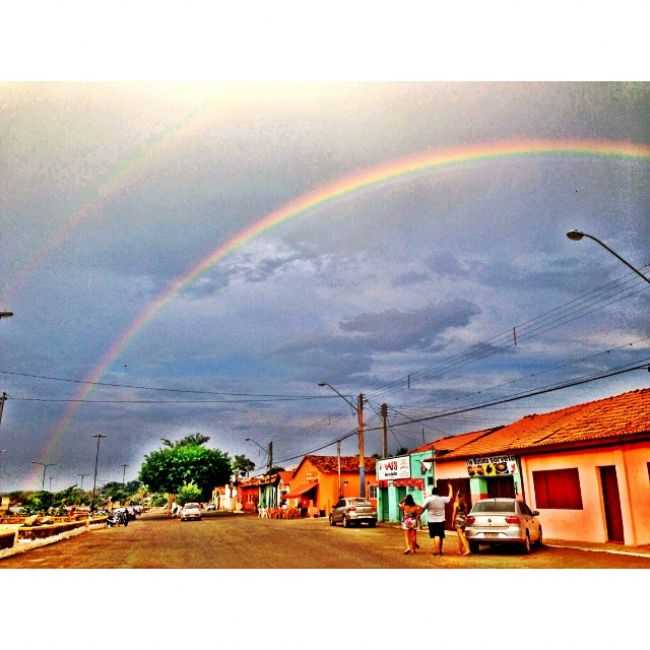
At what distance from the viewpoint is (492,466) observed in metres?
15.3

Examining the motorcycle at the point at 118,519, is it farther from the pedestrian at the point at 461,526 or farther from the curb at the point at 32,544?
the pedestrian at the point at 461,526

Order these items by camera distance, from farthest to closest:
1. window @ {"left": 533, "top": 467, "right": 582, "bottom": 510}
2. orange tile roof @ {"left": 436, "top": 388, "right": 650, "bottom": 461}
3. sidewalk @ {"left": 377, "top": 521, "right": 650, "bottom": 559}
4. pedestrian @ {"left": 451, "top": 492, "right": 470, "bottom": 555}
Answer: window @ {"left": 533, "top": 467, "right": 582, "bottom": 510}, orange tile roof @ {"left": 436, "top": 388, "right": 650, "bottom": 461}, pedestrian @ {"left": 451, "top": 492, "right": 470, "bottom": 555}, sidewalk @ {"left": 377, "top": 521, "right": 650, "bottom": 559}

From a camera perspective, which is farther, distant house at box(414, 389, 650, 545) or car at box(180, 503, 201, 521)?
car at box(180, 503, 201, 521)

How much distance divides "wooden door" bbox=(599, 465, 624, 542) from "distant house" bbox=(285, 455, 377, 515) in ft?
68.1

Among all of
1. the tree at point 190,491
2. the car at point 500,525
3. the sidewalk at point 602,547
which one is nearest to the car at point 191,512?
the tree at point 190,491

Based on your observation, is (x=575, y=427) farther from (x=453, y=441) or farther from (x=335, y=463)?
(x=335, y=463)

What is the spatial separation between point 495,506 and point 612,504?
2838mm

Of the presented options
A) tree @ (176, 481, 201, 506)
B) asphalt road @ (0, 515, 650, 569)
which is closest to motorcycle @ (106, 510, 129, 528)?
tree @ (176, 481, 201, 506)

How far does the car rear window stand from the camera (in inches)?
396

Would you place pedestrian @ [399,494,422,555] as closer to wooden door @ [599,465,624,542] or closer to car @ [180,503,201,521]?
wooden door @ [599,465,624,542]

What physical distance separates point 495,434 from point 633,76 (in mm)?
12777

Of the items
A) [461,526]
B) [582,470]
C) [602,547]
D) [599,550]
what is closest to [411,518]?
[461,526]
